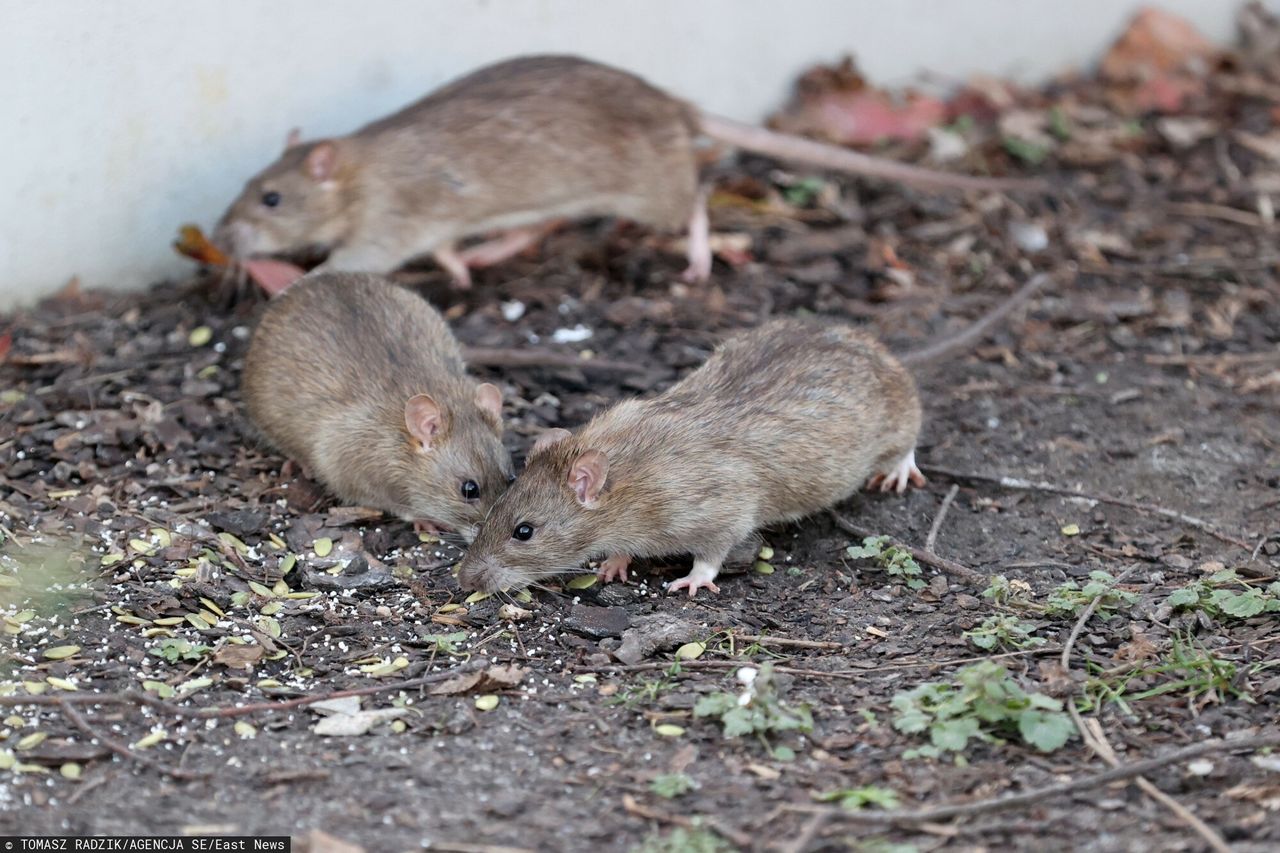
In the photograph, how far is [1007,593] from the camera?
5.07m

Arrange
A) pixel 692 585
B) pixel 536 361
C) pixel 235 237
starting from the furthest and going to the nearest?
pixel 235 237 → pixel 536 361 → pixel 692 585

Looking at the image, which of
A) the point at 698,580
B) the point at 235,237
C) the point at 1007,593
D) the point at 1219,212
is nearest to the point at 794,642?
the point at 698,580

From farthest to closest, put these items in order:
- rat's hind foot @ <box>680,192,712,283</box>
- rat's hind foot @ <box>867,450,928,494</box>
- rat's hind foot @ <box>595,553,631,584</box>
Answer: rat's hind foot @ <box>680,192,712,283</box> < rat's hind foot @ <box>867,450,928,494</box> < rat's hind foot @ <box>595,553,631,584</box>

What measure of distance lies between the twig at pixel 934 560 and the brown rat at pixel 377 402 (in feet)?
4.45

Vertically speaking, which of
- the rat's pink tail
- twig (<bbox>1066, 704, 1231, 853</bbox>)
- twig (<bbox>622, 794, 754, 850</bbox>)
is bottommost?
twig (<bbox>1066, 704, 1231, 853</bbox>)

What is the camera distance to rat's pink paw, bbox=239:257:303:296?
7.21 m

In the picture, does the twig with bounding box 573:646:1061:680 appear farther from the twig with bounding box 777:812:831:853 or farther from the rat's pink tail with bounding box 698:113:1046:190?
the rat's pink tail with bounding box 698:113:1046:190

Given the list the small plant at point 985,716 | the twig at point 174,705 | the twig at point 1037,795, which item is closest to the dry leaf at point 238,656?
the twig at point 174,705

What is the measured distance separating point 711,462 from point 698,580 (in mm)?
434

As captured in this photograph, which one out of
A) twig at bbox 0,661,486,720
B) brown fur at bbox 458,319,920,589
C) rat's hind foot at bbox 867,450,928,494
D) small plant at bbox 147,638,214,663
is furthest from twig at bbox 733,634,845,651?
small plant at bbox 147,638,214,663

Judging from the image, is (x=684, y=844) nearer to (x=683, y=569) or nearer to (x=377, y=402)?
(x=683, y=569)

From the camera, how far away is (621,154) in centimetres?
782

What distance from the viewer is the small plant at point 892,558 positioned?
5277mm

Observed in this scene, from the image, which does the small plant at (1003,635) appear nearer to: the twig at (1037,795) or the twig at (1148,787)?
the twig at (1148,787)
